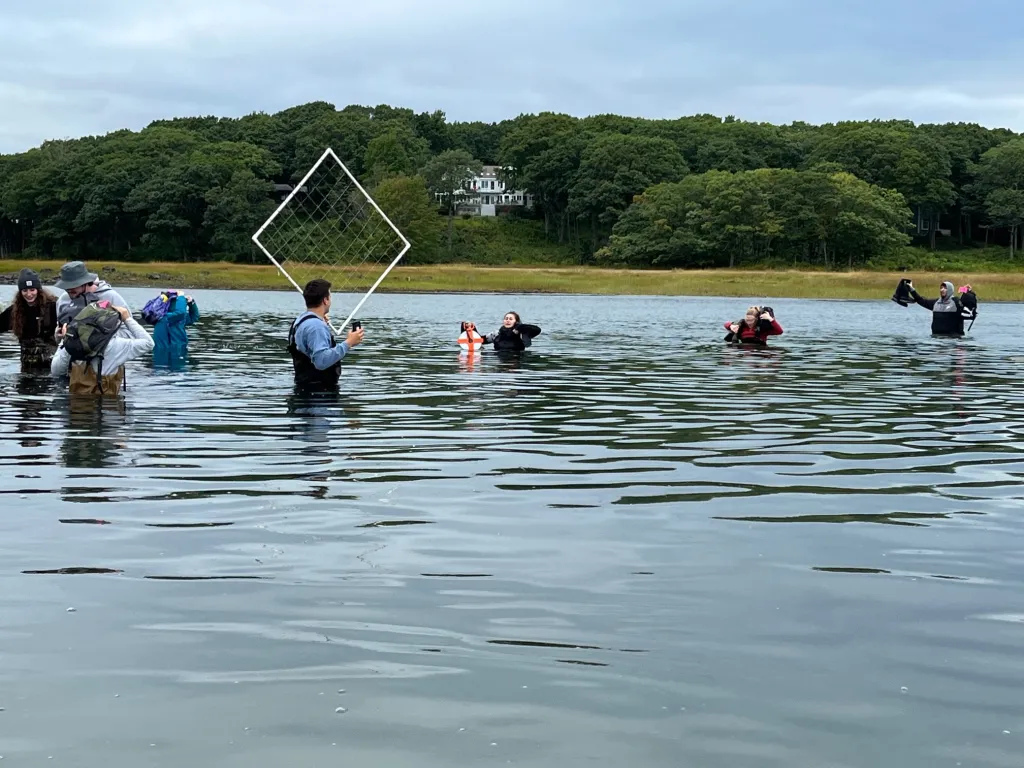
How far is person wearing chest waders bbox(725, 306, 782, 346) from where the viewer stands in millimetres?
29172

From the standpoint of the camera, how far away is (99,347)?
52.8 feet

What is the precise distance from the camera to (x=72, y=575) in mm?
7438

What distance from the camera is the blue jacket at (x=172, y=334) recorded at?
2578cm

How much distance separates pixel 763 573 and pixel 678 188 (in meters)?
134

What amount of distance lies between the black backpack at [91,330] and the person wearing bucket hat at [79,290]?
413 millimetres

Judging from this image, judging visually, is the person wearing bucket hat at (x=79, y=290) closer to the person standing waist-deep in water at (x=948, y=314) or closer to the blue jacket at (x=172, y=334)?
the blue jacket at (x=172, y=334)

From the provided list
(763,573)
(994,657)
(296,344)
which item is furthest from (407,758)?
(296,344)

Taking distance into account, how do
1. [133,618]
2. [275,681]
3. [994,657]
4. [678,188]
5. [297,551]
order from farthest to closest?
[678,188] < [297,551] < [133,618] < [994,657] < [275,681]

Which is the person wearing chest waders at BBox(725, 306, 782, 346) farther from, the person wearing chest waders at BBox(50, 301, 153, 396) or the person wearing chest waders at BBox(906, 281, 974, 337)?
the person wearing chest waders at BBox(50, 301, 153, 396)

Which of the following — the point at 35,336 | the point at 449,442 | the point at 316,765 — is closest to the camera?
the point at 316,765

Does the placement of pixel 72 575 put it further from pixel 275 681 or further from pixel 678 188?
pixel 678 188

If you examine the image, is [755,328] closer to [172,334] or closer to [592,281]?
[172,334]

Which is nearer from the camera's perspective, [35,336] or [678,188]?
[35,336]

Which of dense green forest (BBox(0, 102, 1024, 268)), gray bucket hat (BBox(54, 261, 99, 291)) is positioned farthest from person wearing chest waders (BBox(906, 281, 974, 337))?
dense green forest (BBox(0, 102, 1024, 268))
